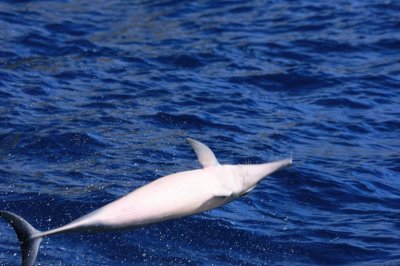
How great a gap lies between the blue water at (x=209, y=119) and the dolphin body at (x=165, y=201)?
1636 mm

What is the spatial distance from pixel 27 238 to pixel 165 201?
824mm

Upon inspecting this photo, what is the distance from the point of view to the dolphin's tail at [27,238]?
4762 millimetres

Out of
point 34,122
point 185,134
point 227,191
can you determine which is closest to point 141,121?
point 185,134

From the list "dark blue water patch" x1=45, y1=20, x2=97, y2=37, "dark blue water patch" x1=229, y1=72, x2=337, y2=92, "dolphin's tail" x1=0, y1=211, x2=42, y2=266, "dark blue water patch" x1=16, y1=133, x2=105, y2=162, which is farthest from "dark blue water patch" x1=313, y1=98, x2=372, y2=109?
"dolphin's tail" x1=0, y1=211, x2=42, y2=266

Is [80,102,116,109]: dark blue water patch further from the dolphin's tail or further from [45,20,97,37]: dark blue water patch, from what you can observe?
the dolphin's tail

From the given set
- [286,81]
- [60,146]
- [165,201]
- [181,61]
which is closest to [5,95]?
[60,146]

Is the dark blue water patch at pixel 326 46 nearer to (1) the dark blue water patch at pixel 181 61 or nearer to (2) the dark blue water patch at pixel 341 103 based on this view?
(1) the dark blue water patch at pixel 181 61

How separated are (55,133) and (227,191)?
4.28 m

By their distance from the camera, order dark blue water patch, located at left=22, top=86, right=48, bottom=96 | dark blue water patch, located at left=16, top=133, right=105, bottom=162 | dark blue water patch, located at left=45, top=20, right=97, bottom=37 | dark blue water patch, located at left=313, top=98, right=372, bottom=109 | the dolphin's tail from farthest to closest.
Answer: dark blue water patch, located at left=45, top=20, right=97, bottom=37 < dark blue water patch, located at left=313, top=98, right=372, bottom=109 < dark blue water patch, located at left=22, top=86, right=48, bottom=96 < dark blue water patch, located at left=16, top=133, right=105, bottom=162 < the dolphin's tail

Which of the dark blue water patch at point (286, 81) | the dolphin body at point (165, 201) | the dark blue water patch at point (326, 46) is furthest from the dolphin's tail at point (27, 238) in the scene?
the dark blue water patch at point (326, 46)

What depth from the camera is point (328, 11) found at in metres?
15.1

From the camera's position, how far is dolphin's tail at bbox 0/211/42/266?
15.6 feet

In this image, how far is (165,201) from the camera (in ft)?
16.9

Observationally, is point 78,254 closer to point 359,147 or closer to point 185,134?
point 185,134
